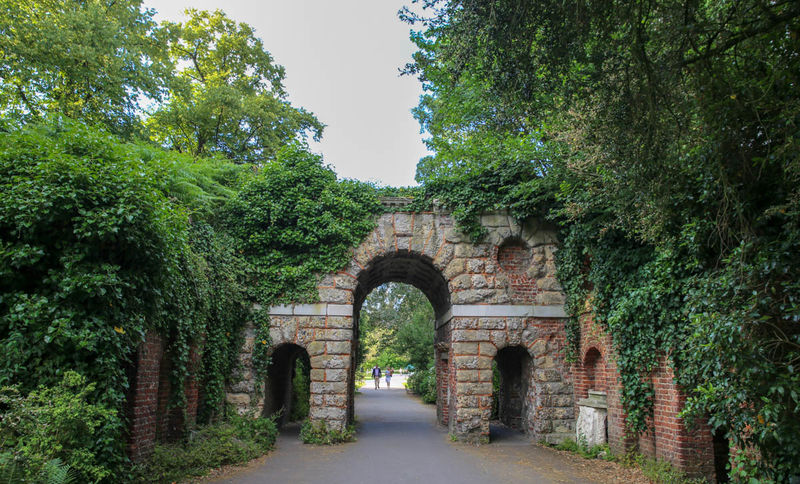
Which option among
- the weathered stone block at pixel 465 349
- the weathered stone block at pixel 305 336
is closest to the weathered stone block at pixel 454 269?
the weathered stone block at pixel 465 349

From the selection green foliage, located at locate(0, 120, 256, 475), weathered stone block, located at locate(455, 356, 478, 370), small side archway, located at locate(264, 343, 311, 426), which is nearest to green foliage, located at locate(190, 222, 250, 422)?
small side archway, located at locate(264, 343, 311, 426)

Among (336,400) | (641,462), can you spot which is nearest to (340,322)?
(336,400)

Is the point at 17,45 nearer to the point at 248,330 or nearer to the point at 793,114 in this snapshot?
the point at 248,330

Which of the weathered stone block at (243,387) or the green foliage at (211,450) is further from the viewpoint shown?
the weathered stone block at (243,387)

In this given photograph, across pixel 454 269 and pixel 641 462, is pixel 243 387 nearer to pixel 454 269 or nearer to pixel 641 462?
pixel 454 269

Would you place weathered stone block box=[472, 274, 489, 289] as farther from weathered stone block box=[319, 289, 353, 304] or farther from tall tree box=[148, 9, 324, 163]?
tall tree box=[148, 9, 324, 163]

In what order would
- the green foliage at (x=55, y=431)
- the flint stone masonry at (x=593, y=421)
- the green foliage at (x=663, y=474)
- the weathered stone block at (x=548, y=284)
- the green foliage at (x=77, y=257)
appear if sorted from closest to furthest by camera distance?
1. the green foliage at (x=55, y=431)
2. the green foliage at (x=77, y=257)
3. the green foliage at (x=663, y=474)
4. the flint stone masonry at (x=593, y=421)
5. the weathered stone block at (x=548, y=284)

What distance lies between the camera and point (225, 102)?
15422 mm

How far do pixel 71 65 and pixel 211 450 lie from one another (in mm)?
9082

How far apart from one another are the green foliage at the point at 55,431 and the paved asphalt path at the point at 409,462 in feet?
8.88

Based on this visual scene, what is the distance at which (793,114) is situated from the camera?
3.93 meters

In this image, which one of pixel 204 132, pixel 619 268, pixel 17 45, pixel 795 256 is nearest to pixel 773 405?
pixel 795 256

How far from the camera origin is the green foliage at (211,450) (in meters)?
6.67

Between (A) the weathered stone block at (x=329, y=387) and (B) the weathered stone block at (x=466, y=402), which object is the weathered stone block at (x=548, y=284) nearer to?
(B) the weathered stone block at (x=466, y=402)
